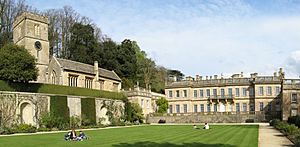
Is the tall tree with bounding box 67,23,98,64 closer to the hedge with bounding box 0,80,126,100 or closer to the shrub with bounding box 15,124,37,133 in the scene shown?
the hedge with bounding box 0,80,126,100

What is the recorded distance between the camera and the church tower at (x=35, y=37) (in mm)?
48969

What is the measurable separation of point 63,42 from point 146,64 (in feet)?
61.5

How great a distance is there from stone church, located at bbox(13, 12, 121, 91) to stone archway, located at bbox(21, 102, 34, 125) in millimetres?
11593

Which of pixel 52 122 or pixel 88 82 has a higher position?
pixel 88 82

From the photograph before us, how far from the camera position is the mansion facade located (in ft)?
201

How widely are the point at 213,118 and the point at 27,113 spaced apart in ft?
94.6

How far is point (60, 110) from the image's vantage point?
126 ft

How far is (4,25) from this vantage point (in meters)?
54.1

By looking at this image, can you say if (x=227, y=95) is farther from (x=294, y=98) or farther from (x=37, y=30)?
(x=37, y=30)

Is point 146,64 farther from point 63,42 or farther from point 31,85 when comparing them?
point 31,85

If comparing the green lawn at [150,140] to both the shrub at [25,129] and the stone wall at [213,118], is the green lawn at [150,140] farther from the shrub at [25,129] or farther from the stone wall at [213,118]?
the stone wall at [213,118]

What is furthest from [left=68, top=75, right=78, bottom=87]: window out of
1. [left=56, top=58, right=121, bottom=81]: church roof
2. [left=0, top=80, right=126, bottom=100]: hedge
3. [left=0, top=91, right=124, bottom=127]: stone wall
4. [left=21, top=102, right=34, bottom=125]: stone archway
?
[left=21, top=102, right=34, bottom=125]: stone archway

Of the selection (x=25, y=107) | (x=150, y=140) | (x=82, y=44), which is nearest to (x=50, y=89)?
(x=25, y=107)

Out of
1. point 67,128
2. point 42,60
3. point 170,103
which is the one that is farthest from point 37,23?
point 170,103
